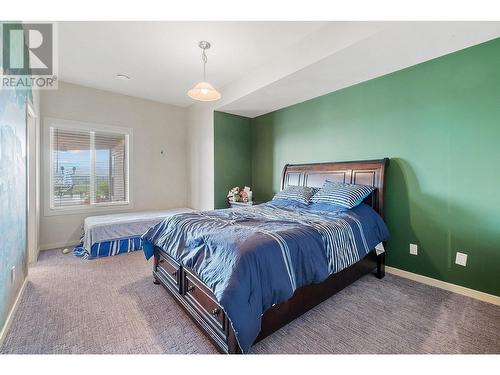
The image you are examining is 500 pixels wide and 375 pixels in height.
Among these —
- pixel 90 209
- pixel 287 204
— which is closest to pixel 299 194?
pixel 287 204

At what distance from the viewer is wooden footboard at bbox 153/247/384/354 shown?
1531mm

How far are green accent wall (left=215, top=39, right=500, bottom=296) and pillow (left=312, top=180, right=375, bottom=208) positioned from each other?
47cm

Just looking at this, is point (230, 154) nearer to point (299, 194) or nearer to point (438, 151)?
point (299, 194)

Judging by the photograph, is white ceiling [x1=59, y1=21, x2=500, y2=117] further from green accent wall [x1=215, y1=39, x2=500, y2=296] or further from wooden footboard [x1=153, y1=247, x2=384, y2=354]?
wooden footboard [x1=153, y1=247, x2=384, y2=354]

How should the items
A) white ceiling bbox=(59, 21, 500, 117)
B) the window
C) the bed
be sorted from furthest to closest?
the window → the bed → white ceiling bbox=(59, 21, 500, 117)

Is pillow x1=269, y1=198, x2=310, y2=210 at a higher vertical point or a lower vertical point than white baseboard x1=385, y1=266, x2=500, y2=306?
higher

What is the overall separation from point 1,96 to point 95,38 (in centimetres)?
134

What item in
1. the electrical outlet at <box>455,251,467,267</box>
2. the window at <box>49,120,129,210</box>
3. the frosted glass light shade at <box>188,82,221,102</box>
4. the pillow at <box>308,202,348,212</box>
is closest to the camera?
the electrical outlet at <box>455,251,467,267</box>

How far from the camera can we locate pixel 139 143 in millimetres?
4605

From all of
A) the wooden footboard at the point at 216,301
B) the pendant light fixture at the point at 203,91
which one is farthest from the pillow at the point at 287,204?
the pendant light fixture at the point at 203,91

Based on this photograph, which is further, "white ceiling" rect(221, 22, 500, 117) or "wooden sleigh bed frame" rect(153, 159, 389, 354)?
"white ceiling" rect(221, 22, 500, 117)

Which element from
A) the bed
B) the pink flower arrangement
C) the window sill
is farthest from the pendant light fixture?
the window sill

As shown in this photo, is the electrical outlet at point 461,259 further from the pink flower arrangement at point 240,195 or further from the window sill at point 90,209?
the window sill at point 90,209
